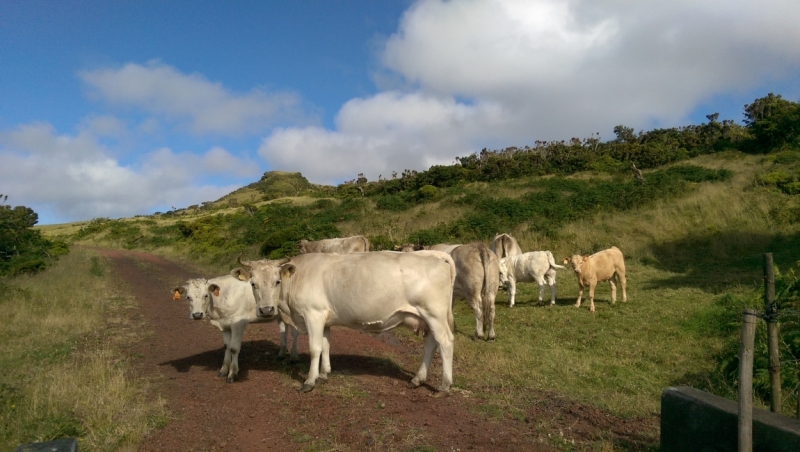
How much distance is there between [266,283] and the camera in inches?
319

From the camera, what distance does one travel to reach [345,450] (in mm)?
5730

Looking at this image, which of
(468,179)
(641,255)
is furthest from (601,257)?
(468,179)

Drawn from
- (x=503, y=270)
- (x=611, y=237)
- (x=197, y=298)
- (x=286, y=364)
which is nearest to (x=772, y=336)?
(x=286, y=364)

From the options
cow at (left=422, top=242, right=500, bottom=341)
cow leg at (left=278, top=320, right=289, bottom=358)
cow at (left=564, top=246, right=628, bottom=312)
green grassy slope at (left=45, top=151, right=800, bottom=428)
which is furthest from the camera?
cow at (left=564, top=246, right=628, bottom=312)

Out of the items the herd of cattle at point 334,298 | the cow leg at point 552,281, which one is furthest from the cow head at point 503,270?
the herd of cattle at point 334,298

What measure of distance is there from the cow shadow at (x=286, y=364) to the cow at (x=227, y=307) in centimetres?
45

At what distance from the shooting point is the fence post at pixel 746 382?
4.16 m

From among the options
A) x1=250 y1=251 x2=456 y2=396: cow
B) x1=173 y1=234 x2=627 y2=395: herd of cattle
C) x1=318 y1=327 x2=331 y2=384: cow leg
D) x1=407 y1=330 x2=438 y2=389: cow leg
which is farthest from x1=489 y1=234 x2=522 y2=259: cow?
x1=318 y1=327 x2=331 y2=384: cow leg

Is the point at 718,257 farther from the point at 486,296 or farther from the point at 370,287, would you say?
the point at 370,287

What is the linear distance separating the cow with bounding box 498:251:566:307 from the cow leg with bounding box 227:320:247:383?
9.05 metres

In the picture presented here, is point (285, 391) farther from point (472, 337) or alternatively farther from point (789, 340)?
point (789, 340)

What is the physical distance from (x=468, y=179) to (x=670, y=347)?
38.1m

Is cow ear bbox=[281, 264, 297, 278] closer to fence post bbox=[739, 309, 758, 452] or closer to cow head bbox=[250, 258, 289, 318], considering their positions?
cow head bbox=[250, 258, 289, 318]

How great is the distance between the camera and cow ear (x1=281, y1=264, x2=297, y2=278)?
8188mm
